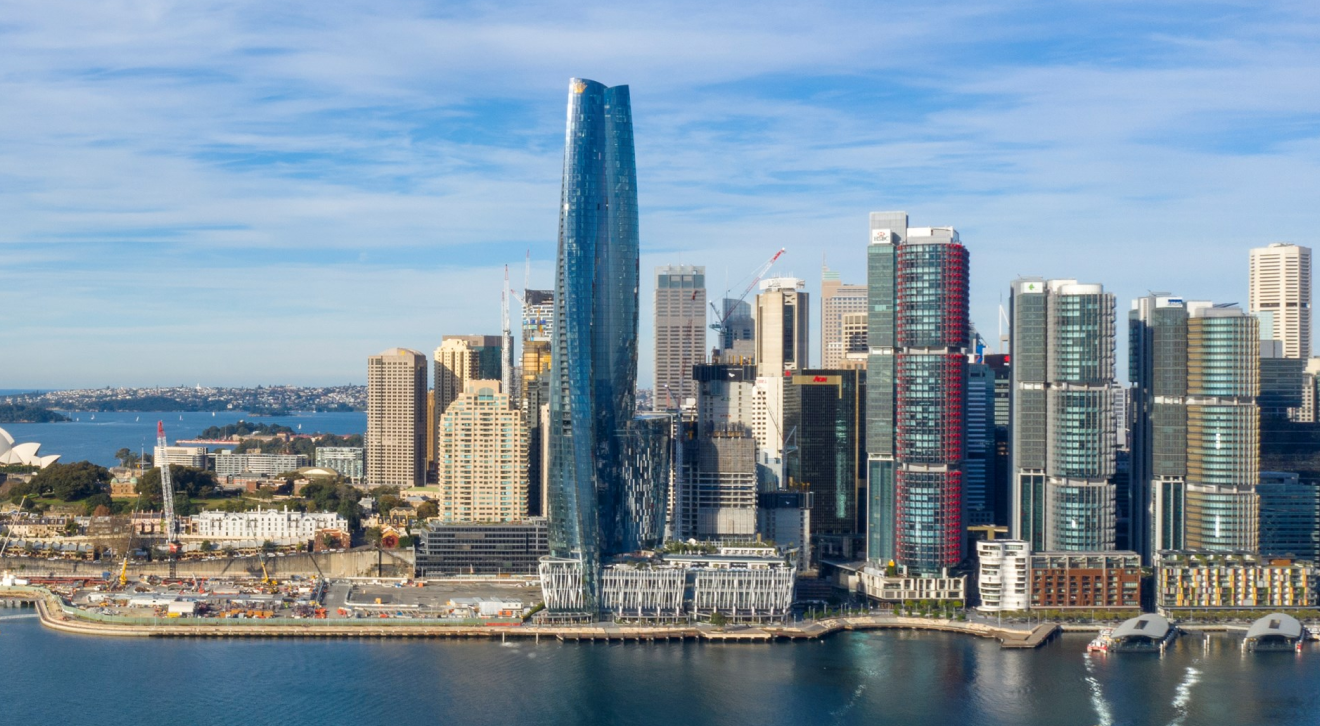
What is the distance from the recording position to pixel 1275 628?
145ft

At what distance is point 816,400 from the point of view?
61562 millimetres

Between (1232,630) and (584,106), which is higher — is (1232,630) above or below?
below

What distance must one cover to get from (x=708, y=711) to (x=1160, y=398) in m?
24.5

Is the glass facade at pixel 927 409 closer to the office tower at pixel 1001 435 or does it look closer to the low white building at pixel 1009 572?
the low white building at pixel 1009 572

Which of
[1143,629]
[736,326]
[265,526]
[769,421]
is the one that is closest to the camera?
[1143,629]

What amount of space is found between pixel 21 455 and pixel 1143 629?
233 feet

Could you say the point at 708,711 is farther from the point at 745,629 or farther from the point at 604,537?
the point at 604,537

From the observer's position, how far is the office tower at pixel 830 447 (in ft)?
199

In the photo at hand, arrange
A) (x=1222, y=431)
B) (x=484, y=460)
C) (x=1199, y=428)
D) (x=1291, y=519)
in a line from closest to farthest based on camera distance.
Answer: (x=1222, y=431)
(x=1199, y=428)
(x=1291, y=519)
(x=484, y=460)

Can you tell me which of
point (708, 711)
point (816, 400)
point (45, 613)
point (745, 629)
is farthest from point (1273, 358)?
point (45, 613)

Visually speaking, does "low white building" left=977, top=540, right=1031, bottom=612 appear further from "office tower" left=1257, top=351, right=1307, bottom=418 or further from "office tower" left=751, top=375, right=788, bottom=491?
"office tower" left=1257, top=351, right=1307, bottom=418

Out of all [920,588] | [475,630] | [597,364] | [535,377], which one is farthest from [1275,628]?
[535,377]

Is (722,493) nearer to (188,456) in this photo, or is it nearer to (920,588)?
(920,588)

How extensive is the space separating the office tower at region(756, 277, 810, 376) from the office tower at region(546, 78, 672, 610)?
15.7 metres
